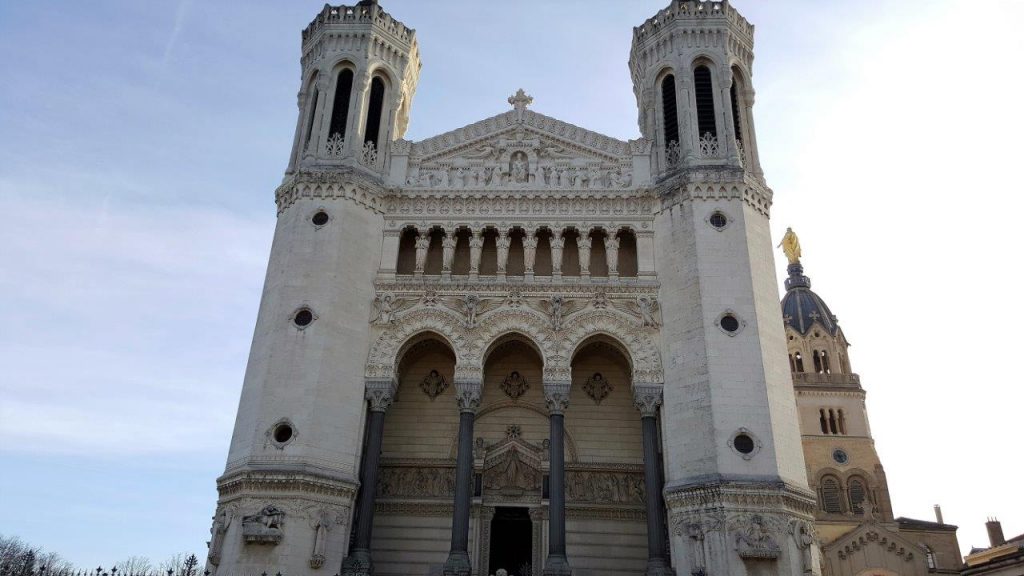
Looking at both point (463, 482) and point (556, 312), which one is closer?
point (463, 482)

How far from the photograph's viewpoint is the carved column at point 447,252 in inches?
998

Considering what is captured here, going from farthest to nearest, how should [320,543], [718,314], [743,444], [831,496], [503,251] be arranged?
[831,496], [503,251], [718,314], [743,444], [320,543]

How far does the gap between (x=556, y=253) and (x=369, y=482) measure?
9.24m

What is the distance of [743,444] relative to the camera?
70.3 feet

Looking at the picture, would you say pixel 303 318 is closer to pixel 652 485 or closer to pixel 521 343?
pixel 521 343

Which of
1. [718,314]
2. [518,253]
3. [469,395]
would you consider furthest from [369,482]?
[718,314]

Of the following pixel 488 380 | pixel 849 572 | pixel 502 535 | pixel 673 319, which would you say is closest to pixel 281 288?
pixel 488 380

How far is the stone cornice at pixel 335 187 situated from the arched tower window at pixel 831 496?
40996 mm

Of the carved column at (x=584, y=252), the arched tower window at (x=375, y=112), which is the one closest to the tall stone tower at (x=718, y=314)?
the carved column at (x=584, y=252)

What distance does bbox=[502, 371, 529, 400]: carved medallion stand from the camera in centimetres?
2583

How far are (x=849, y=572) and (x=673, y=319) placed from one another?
28391 mm

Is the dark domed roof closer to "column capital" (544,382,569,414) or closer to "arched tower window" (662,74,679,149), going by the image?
"arched tower window" (662,74,679,149)

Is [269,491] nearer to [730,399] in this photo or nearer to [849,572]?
[730,399]

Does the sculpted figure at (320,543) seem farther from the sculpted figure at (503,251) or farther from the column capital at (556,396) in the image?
the sculpted figure at (503,251)
